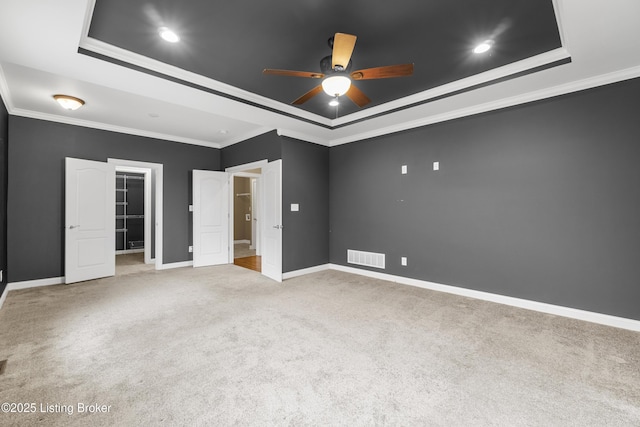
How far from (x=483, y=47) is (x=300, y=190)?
3.46 m

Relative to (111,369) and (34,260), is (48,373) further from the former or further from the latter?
(34,260)

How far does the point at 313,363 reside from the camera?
7.42ft

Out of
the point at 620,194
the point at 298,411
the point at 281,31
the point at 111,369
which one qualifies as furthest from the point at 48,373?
the point at 620,194

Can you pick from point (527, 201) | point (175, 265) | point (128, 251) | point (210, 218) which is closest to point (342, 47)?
point (527, 201)

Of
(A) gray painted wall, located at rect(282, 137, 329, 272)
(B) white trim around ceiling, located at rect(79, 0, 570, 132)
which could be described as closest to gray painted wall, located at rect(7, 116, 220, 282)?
(B) white trim around ceiling, located at rect(79, 0, 570, 132)

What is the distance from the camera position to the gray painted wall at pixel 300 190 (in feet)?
16.3

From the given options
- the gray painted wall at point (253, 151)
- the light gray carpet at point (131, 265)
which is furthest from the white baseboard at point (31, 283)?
the gray painted wall at point (253, 151)

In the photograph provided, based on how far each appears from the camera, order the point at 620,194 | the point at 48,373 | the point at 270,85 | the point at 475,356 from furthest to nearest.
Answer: the point at 270,85 < the point at 620,194 < the point at 475,356 < the point at 48,373

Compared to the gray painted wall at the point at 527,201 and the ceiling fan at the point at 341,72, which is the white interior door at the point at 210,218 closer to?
the gray painted wall at the point at 527,201

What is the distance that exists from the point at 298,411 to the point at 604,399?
82.4 inches

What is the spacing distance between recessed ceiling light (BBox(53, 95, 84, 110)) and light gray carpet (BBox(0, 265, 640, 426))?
270cm

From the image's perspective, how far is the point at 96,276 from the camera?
482cm

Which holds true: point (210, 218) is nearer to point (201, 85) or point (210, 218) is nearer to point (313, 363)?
point (201, 85)

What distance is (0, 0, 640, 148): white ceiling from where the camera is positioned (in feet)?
7.04
